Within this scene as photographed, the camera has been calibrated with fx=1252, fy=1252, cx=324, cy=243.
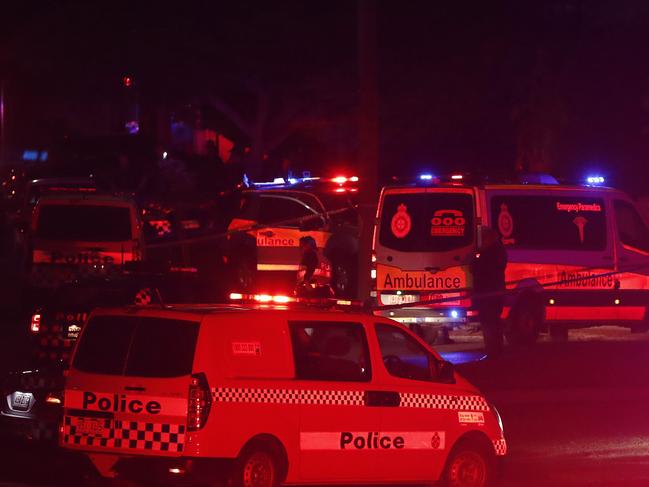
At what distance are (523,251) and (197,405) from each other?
952cm

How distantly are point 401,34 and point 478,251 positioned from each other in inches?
688

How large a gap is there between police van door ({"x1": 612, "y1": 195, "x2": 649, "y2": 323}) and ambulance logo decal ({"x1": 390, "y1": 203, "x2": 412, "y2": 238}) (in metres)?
3.12

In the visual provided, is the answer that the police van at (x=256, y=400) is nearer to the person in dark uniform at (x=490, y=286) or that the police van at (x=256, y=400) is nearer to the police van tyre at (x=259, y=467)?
the police van tyre at (x=259, y=467)

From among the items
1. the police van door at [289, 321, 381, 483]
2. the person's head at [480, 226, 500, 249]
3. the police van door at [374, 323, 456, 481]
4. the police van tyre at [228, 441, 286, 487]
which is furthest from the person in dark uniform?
the police van tyre at [228, 441, 286, 487]

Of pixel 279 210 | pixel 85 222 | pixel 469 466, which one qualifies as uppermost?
pixel 279 210

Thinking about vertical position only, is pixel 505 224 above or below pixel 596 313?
above

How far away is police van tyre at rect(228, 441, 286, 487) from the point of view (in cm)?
904

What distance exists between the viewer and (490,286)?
54.0ft

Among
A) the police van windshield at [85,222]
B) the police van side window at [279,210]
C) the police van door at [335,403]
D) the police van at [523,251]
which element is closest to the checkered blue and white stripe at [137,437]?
the police van door at [335,403]

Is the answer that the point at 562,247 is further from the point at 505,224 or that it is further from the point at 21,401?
the point at 21,401

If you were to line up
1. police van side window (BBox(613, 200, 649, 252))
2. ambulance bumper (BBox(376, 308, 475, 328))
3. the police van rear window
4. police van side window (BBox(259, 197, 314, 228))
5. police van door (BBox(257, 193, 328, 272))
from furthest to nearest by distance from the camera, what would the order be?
police van side window (BBox(259, 197, 314, 228)), police van door (BBox(257, 193, 328, 272)), police van side window (BBox(613, 200, 649, 252)), ambulance bumper (BBox(376, 308, 475, 328)), the police van rear window

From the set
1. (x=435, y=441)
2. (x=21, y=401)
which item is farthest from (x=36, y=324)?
(x=435, y=441)

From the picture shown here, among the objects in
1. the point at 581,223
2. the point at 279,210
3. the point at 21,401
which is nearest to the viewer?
the point at 21,401

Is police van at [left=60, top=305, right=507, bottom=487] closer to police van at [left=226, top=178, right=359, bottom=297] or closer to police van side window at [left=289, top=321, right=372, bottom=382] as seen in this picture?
police van side window at [left=289, top=321, right=372, bottom=382]
